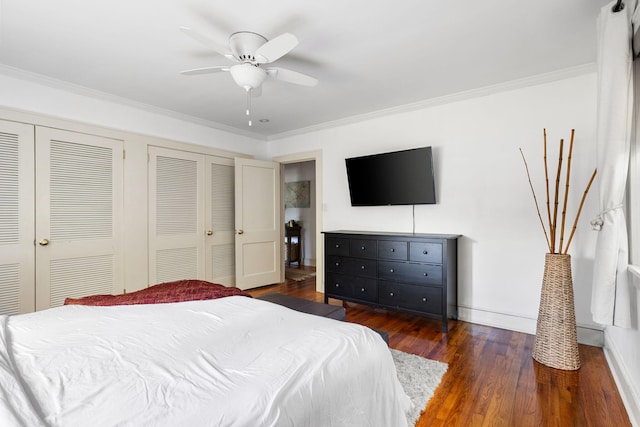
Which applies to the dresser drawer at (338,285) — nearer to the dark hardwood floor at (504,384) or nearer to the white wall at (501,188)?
the dark hardwood floor at (504,384)

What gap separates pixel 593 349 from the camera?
8.36ft

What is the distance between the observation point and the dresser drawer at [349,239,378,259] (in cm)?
335

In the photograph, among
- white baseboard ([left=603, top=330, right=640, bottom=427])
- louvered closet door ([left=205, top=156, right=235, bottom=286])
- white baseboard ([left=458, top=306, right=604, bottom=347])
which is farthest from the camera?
louvered closet door ([left=205, top=156, right=235, bottom=286])

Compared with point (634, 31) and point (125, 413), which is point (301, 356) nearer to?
point (125, 413)

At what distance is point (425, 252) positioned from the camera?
9.86 ft

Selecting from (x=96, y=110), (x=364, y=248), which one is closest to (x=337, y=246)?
(x=364, y=248)

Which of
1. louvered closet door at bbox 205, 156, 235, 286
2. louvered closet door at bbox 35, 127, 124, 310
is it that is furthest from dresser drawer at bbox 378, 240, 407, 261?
louvered closet door at bbox 35, 127, 124, 310

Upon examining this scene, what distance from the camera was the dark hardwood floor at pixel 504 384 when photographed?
172 cm

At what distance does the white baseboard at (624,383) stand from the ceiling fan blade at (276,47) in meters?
2.77

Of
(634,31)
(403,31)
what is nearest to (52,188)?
(403,31)

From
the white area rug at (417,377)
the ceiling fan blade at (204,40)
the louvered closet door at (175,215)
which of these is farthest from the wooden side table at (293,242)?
the ceiling fan blade at (204,40)

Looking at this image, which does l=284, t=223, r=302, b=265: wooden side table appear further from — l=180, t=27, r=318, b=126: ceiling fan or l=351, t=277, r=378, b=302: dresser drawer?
l=180, t=27, r=318, b=126: ceiling fan

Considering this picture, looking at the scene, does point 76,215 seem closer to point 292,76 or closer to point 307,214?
point 292,76

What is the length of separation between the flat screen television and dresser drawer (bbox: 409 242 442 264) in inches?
22.8
